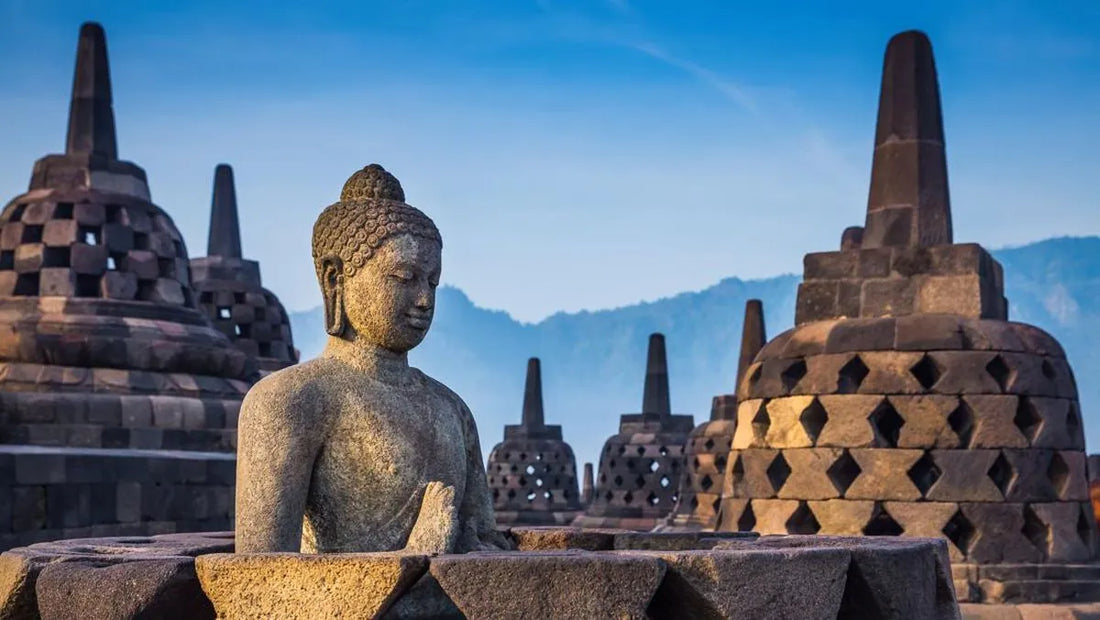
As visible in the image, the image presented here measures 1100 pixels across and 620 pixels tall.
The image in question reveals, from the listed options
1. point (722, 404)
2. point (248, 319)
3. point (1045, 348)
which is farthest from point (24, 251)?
point (722, 404)

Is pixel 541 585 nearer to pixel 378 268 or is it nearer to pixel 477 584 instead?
pixel 477 584

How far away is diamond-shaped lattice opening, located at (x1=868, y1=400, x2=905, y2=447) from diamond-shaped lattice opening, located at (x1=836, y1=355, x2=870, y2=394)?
17 cm

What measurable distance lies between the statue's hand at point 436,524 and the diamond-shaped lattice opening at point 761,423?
14.3 ft

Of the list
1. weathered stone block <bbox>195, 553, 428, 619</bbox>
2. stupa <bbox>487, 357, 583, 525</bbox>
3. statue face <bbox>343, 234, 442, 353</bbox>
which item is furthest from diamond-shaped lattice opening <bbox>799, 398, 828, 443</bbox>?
stupa <bbox>487, 357, 583, 525</bbox>

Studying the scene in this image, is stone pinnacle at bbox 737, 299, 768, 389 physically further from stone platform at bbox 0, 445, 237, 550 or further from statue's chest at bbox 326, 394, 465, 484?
statue's chest at bbox 326, 394, 465, 484

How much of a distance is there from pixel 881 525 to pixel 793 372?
99 centimetres

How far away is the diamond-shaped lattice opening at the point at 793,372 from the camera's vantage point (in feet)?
25.7

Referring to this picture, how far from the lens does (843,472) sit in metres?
7.57

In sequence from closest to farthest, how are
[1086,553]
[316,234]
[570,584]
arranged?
[570,584] → [316,234] → [1086,553]

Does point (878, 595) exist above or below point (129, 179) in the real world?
below

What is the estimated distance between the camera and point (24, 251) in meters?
12.2

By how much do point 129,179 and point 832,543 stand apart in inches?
403

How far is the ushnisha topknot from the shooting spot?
4152mm

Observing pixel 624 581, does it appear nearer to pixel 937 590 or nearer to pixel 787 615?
pixel 787 615
